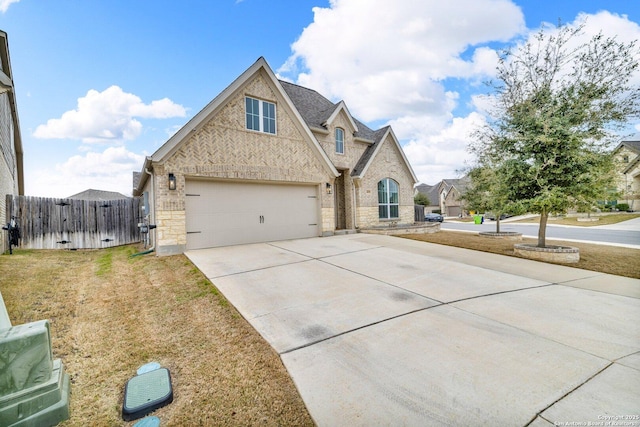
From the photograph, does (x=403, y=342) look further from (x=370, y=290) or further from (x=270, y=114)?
(x=270, y=114)

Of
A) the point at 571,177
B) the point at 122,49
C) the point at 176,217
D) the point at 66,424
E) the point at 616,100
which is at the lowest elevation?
the point at 66,424

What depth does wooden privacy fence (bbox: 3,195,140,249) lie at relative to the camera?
9.62 m

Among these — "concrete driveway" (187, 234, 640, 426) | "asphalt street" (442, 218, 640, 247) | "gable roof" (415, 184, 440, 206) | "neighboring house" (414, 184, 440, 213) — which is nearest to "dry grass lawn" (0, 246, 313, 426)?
"concrete driveway" (187, 234, 640, 426)

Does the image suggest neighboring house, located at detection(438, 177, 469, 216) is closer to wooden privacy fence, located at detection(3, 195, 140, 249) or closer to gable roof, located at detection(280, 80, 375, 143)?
gable roof, located at detection(280, 80, 375, 143)

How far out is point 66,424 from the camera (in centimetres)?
205

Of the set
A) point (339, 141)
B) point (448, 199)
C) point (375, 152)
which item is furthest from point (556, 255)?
point (448, 199)

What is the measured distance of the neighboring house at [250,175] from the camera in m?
8.50

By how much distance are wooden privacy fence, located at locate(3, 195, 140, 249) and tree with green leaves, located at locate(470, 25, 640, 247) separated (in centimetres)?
1508

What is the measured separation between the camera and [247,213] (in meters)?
10.0

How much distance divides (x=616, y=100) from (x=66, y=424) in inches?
567

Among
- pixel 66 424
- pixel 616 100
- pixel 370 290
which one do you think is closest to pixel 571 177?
pixel 616 100

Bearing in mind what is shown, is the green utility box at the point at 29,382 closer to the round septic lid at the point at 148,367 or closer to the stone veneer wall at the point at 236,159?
the round septic lid at the point at 148,367

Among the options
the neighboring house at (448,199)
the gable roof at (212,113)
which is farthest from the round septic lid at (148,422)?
the neighboring house at (448,199)

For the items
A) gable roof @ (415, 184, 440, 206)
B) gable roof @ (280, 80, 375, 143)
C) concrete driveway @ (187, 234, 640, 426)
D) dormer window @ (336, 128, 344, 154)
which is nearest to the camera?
concrete driveway @ (187, 234, 640, 426)
